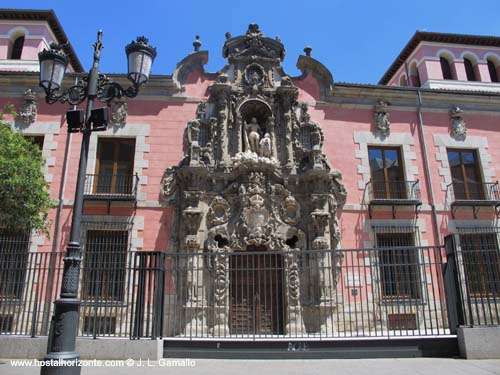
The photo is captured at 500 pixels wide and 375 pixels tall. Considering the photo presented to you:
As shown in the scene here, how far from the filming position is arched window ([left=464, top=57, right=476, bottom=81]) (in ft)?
73.3

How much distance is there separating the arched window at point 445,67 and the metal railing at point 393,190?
11.4 metres

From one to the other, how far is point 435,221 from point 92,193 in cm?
1143

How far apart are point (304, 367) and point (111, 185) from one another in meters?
8.86

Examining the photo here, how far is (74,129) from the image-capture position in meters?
6.11

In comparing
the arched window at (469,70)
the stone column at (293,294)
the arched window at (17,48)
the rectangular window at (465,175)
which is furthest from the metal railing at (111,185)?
the arched window at (469,70)

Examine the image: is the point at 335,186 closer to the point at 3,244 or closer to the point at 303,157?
the point at 303,157

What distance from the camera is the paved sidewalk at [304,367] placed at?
6.76 meters

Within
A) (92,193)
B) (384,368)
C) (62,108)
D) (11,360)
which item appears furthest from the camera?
(62,108)

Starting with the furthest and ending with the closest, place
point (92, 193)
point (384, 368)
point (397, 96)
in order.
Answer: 1. point (397, 96)
2. point (92, 193)
3. point (384, 368)

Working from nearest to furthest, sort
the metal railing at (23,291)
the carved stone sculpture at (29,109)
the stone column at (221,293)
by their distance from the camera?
1. the metal railing at (23,291)
2. the stone column at (221,293)
3. the carved stone sculpture at (29,109)

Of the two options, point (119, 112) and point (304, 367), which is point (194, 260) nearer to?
point (304, 367)

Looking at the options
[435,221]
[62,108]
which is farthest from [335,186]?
[62,108]

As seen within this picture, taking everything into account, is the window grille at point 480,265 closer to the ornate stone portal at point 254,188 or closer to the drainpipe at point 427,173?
the drainpipe at point 427,173

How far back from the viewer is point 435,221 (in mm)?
13594
